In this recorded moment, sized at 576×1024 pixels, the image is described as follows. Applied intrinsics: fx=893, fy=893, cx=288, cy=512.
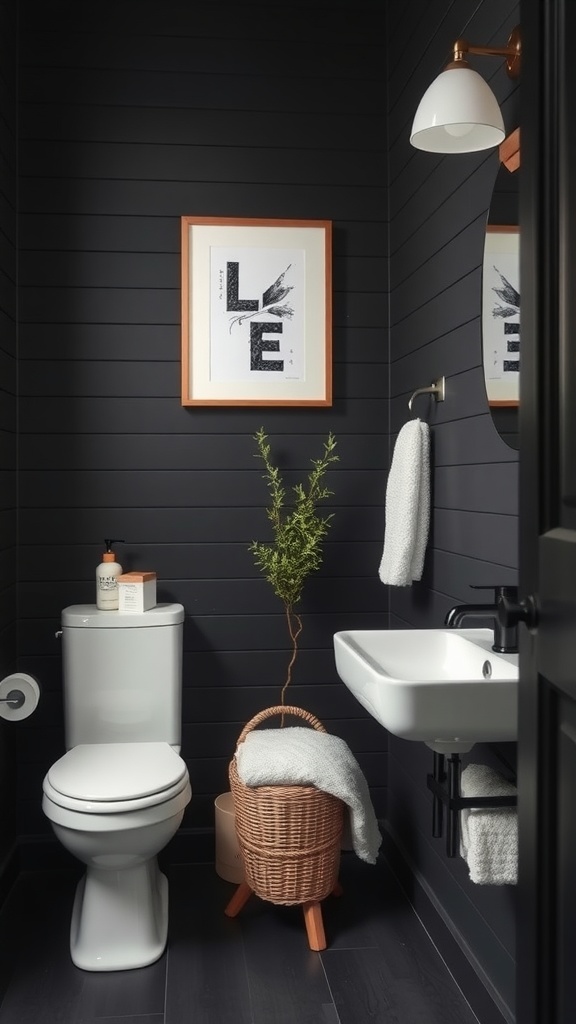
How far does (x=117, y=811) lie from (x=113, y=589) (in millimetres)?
777

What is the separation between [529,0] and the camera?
105 cm

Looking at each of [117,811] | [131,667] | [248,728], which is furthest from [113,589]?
[117,811]

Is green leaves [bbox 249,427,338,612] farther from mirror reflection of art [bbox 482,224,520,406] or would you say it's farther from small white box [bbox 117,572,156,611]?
mirror reflection of art [bbox 482,224,520,406]

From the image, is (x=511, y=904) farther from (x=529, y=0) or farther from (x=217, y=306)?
(x=217, y=306)

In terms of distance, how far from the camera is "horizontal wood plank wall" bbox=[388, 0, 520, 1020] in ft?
6.48

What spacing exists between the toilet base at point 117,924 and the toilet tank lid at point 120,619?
2.24 feet

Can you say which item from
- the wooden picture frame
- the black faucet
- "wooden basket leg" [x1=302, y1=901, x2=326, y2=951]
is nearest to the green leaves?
the wooden picture frame

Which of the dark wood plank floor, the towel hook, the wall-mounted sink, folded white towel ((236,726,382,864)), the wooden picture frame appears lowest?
the dark wood plank floor

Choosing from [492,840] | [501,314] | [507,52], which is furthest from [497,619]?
[507,52]

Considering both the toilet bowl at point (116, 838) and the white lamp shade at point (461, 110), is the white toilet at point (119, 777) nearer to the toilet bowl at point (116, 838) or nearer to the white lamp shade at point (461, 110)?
the toilet bowl at point (116, 838)

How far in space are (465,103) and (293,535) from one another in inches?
54.9

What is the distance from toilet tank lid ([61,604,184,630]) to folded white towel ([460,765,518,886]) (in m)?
1.20

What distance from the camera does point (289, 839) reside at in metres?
2.36

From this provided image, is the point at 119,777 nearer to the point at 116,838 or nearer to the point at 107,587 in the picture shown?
the point at 116,838
